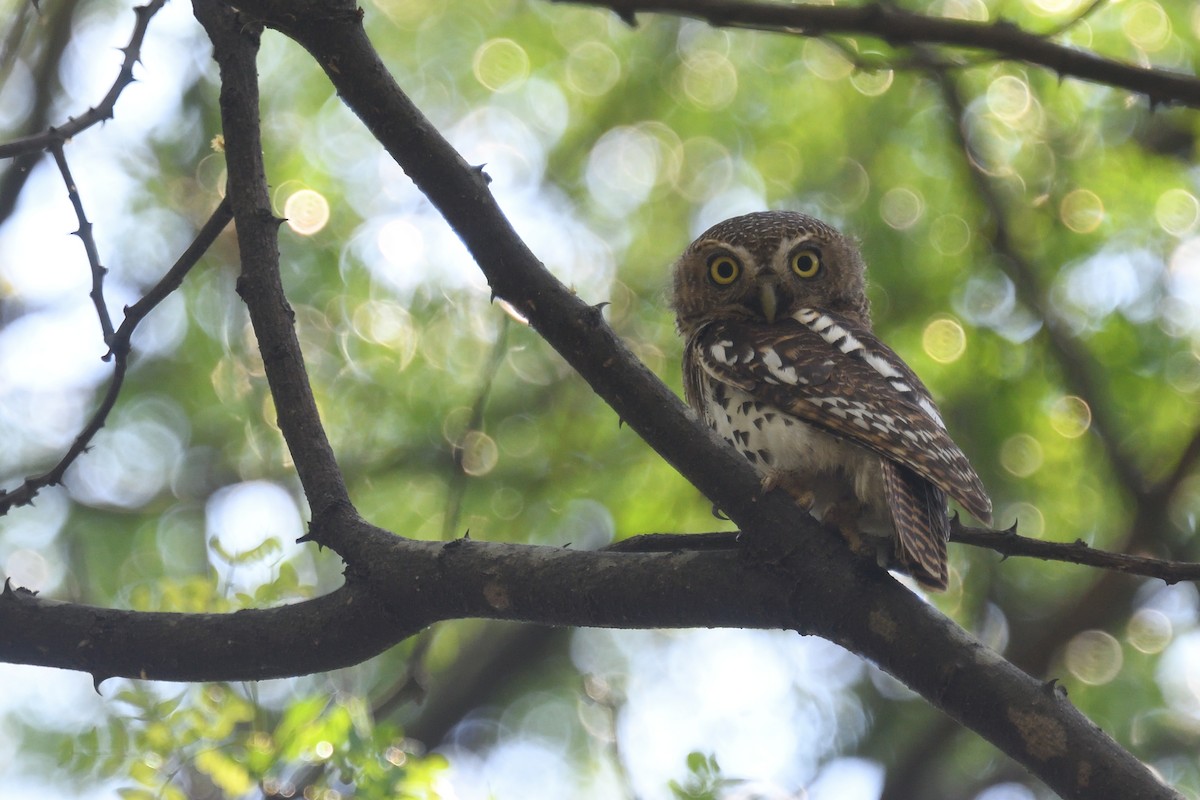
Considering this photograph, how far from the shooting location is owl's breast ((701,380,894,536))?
350 cm

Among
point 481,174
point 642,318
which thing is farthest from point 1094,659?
point 481,174

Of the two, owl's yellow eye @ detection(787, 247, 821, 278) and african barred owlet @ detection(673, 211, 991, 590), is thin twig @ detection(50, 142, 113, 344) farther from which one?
owl's yellow eye @ detection(787, 247, 821, 278)

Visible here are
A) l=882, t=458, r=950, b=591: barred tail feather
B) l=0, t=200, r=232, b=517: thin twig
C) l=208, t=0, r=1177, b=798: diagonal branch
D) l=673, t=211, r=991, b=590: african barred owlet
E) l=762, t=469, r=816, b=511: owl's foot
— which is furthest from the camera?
l=673, t=211, r=991, b=590: african barred owlet

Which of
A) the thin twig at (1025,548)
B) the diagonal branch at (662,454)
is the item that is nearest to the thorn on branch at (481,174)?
the diagonal branch at (662,454)

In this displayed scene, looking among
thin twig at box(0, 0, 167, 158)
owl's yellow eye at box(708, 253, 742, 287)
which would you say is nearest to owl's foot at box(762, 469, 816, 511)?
owl's yellow eye at box(708, 253, 742, 287)

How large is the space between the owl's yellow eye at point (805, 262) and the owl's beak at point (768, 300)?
0.19m

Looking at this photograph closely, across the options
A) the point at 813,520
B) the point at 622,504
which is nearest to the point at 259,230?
Answer: the point at 813,520

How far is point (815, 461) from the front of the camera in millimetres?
3611

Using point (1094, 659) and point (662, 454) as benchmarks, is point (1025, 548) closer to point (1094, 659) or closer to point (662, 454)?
point (662, 454)

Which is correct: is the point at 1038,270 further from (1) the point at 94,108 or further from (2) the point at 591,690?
(1) the point at 94,108

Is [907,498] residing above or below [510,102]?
below

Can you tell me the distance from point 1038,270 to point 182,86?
5425 millimetres

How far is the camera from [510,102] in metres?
7.98

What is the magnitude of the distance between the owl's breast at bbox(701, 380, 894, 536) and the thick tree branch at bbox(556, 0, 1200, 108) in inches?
69.7
